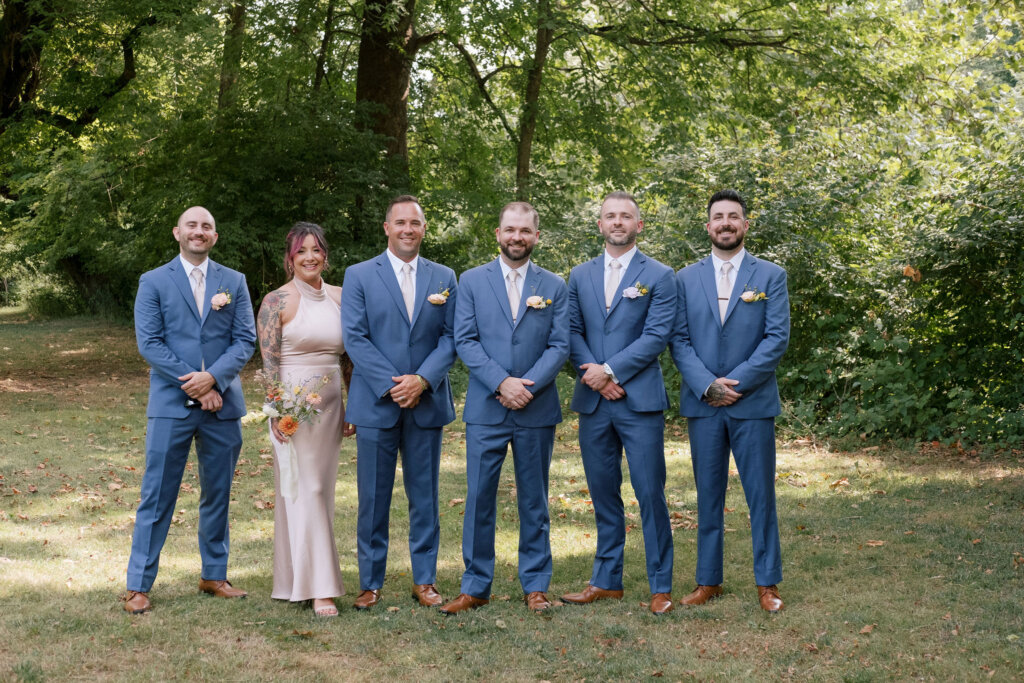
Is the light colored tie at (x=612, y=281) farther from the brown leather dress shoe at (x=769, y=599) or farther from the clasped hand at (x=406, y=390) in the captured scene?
the brown leather dress shoe at (x=769, y=599)

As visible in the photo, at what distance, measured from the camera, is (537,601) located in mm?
5734

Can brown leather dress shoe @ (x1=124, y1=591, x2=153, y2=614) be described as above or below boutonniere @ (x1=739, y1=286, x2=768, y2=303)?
below

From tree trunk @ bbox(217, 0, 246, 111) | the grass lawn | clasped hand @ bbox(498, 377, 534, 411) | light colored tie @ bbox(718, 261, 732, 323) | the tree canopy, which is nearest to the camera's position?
the grass lawn

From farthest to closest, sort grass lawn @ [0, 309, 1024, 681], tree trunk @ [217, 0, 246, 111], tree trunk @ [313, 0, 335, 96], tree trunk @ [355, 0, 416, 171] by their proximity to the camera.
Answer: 1. tree trunk @ [355, 0, 416, 171]
2. tree trunk @ [313, 0, 335, 96]
3. tree trunk @ [217, 0, 246, 111]
4. grass lawn @ [0, 309, 1024, 681]

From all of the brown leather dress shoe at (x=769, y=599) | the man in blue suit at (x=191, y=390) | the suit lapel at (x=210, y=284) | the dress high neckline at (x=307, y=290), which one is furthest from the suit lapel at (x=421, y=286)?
the brown leather dress shoe at (x=769, y=599)

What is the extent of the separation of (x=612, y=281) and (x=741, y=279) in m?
0.76

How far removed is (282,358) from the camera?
5758mm

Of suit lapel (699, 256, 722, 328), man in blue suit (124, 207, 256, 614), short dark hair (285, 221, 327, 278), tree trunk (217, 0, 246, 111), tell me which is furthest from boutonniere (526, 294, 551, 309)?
tree trunk (217, 0, 246, 111)

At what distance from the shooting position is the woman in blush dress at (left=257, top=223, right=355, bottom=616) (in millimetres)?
5691

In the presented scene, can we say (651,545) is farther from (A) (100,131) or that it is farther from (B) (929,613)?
(A) (100,131)

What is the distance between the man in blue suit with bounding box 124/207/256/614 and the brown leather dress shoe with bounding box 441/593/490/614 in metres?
1.31

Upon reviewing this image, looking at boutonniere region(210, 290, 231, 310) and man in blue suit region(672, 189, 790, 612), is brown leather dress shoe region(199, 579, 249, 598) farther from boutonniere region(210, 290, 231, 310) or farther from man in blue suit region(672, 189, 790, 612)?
man in blue suit region(672, 189, 790, 612)

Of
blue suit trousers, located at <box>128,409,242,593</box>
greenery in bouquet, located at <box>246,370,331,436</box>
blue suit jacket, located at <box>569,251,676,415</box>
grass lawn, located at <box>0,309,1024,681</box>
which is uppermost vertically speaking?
blue suit jacket, located at <box>569,251,676,415</box>

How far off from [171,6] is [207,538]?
10818mm
